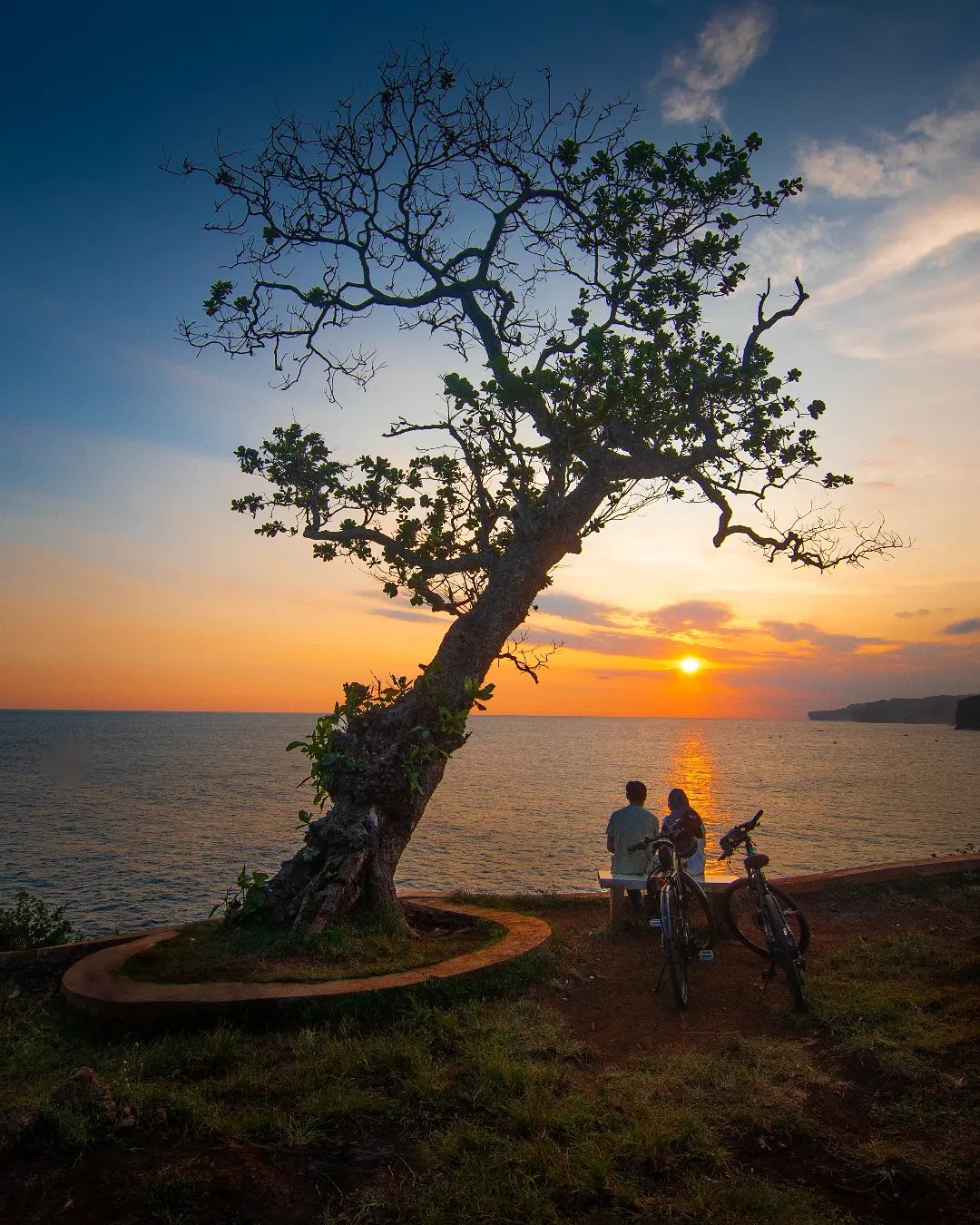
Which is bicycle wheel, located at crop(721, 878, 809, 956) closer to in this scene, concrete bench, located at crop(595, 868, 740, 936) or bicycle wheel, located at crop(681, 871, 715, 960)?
concrete bench, located at crop(595, 868, 740, 936)

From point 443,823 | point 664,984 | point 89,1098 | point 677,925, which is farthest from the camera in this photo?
point 443,823

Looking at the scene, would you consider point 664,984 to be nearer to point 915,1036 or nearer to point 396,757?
point 915,1036

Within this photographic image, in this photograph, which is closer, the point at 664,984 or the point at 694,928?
the point at 664,984

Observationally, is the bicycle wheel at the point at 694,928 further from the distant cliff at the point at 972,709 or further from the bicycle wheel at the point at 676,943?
the distant cliff at the point at 972,709

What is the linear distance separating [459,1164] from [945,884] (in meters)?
10.6

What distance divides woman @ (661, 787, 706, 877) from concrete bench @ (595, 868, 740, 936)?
22 centimetres

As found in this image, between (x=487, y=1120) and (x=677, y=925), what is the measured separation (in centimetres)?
327

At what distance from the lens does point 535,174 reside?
1104 cm

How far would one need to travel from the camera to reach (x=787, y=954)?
717 centimetres

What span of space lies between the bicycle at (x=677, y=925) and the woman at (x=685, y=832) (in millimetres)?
154

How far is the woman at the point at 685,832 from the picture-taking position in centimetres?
→ 894

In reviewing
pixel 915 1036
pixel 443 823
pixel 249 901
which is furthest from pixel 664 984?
pixel 443 823

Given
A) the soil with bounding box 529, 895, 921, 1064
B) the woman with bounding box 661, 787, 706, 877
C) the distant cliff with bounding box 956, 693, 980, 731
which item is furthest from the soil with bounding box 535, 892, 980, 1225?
the distant cliff with bounding box 956, 693, 980, 731

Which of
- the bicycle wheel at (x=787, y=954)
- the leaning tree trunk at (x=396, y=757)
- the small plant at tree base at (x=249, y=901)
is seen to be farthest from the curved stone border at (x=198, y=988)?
the bicycle wheel at (x=787, y=954)
